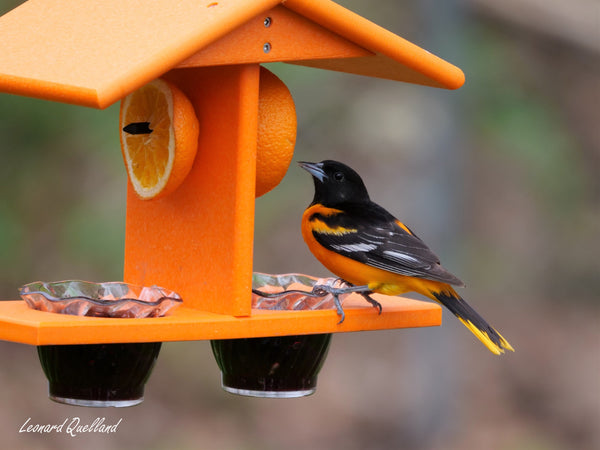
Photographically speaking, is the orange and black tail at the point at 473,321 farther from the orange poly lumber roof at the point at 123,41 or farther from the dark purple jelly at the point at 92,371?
the dark purple jelly at the point at 92,371

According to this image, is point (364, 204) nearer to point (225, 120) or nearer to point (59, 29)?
point (225, 120)

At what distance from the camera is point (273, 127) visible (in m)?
3.58

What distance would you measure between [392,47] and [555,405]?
6600mm

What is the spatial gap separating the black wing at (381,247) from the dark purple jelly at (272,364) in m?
0.38

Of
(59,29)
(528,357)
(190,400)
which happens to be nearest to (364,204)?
(59,29)

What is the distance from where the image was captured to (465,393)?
356 inches

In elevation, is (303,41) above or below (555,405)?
above

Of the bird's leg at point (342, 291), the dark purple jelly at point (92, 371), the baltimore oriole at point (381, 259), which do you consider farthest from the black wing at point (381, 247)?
the dark purple jelly at point (92, 371)

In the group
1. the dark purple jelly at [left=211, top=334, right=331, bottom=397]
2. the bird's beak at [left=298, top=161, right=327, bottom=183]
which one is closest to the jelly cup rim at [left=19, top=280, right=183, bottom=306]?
the dark purple jelly at [left=211, top=334, right=331, bottom=397]

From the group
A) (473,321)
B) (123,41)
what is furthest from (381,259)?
(123,41)

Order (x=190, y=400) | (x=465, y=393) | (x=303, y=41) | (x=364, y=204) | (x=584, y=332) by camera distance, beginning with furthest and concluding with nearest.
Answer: (x=584, y=332) < (x=465, y=393) < (x=190, y=400) < (x=364, y=204) < (x=303, y=41)

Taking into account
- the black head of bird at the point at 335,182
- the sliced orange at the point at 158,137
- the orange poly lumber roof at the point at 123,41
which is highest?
the orange poly lumber roof at the point at 123,41

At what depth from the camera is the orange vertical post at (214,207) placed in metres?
3.31

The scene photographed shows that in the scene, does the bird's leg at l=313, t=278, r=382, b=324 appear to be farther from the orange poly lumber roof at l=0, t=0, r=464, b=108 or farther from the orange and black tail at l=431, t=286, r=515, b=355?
the orange poly lumber roof at l=0, t=0, r=464, b=108
